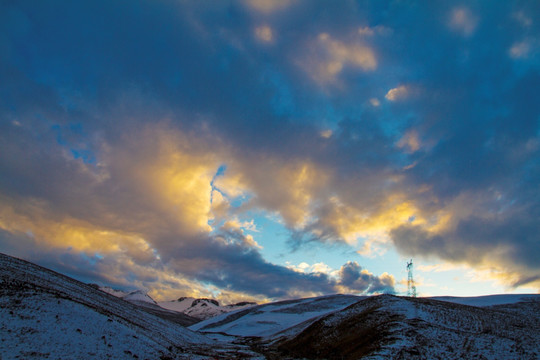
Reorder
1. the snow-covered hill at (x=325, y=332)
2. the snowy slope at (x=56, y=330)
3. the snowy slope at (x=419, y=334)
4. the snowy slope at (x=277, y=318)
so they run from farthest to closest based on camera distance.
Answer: the snowy slope at (x=277, y=318) < the snowy slope at (x=419, y=334) < the snow-covered hill at (x=325, y=332) < the snowy slope at (x=56, y=330)

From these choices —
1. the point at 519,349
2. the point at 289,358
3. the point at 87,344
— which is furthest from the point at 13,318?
the point at 519,349

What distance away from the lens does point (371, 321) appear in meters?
42.1

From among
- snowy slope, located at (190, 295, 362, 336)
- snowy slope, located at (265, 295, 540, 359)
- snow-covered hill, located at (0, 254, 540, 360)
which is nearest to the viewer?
snow-covered hill, located at (0, 254, 540, 360)

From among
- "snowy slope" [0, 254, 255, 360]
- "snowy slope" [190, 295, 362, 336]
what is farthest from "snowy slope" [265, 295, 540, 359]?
"snowy slope" [190, 295, 362, 336]

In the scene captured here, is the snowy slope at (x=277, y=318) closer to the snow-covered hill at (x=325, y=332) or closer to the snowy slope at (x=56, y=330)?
the snow-covered hill at (x=325, y=332)

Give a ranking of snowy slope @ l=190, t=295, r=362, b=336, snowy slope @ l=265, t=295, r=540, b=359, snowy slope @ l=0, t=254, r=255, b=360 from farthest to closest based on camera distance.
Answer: snowy slope @ l=190, t=295, r=362, b=336 → snowy slope @ l=265, t=295, r=540, b=359 → snowy slope @ l=0, t=254, r=255, b=360

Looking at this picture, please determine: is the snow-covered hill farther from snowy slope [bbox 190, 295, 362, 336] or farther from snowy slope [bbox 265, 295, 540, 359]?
snowy slope [bbox 190, 295, 362, 336]

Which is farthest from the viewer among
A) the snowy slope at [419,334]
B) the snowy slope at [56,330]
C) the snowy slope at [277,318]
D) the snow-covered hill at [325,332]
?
the snowy slope at [277,318]

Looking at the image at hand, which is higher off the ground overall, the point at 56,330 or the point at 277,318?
the point at 277,318

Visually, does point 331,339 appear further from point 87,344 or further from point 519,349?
point 87,344

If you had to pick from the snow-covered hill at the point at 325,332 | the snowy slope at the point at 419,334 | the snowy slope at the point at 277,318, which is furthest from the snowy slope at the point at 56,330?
the snowy slope at the point at 277,318

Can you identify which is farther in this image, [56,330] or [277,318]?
[277,318]

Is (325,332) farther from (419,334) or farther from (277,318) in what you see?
(277,318)

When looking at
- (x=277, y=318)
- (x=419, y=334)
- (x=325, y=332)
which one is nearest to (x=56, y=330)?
(x=419, y=334)
